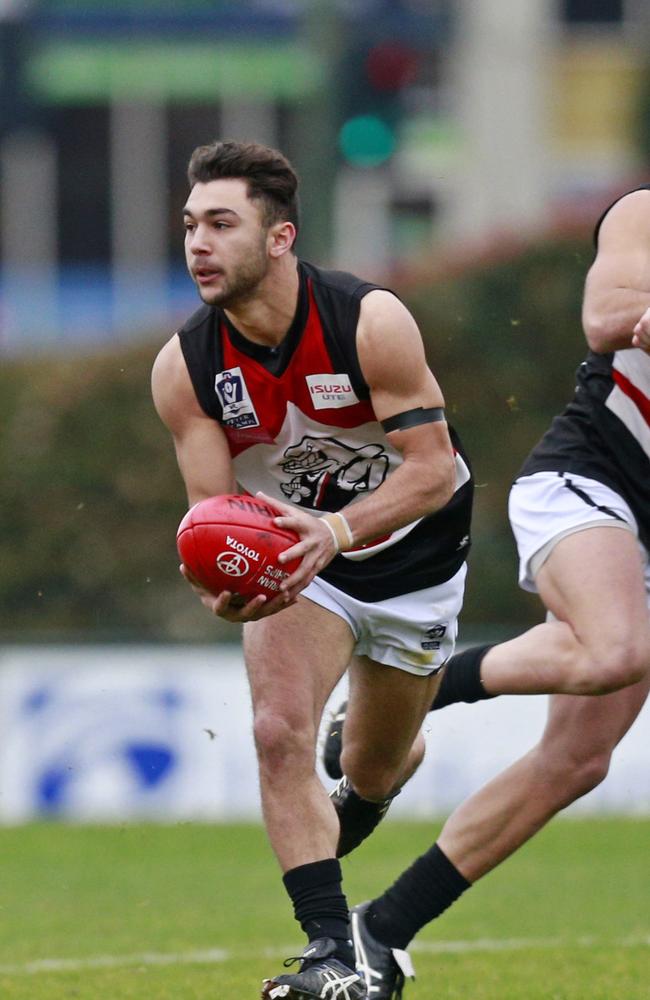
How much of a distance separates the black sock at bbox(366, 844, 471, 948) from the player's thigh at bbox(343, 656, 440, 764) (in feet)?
1.35

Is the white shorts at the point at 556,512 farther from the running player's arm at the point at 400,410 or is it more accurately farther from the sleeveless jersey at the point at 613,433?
the running player's arm at the point at 400,410

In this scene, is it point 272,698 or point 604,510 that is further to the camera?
point 604,510

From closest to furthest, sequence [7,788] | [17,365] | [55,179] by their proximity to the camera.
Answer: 1. [7,788]
2. [17,365]
3. [55,179]

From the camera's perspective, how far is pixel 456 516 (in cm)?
656

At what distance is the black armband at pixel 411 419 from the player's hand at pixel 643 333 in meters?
0.63

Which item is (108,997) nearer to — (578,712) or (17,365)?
(578,712)

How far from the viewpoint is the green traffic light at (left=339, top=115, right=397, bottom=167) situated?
17.1 metres

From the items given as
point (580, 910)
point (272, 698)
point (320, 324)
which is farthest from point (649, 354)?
point (580, 910)

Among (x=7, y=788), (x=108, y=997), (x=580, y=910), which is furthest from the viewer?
(x=7, y=788)

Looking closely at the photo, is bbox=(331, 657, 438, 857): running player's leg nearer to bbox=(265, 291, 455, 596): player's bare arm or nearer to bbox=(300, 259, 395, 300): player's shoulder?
bbox=(265, 291, 455, 596): player's bare arm

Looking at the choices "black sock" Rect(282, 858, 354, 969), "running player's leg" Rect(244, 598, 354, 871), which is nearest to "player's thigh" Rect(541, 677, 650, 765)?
"running player's leg" Rect(244, 598, 354, 871)

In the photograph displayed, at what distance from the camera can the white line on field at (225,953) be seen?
23.4ft

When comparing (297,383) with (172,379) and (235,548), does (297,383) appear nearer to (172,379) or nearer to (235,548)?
(172,379)

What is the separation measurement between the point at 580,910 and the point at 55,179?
2723cm
